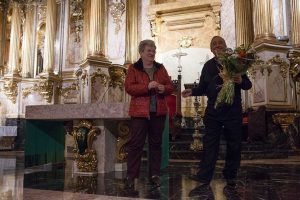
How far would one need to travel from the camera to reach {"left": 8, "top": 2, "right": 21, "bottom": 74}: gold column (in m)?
12.3

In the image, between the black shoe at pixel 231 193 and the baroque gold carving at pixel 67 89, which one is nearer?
the black shoe at pixel 231 193

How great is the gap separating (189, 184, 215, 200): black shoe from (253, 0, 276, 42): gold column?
560cm

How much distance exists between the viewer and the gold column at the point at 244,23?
30.2 ft

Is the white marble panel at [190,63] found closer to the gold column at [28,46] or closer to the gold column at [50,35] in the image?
the gold column at [50,35]

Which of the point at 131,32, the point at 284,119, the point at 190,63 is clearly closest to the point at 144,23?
the point at 131,32

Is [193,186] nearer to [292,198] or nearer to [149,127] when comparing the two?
[149,127]

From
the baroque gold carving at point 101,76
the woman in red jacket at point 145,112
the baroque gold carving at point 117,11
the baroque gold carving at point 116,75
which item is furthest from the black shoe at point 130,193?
the baroque gold carving at point 117,11

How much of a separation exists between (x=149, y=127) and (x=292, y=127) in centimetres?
511

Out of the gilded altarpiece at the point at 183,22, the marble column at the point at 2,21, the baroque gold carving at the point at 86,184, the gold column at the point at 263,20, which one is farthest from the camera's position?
the marble column at the point at 2,21

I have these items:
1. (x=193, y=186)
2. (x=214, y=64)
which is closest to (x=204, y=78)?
(x=214, y=64)

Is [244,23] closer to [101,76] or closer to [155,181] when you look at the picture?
[101,76]

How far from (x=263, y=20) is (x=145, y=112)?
5.88 m

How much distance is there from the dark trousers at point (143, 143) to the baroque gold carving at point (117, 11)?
26.2 feet

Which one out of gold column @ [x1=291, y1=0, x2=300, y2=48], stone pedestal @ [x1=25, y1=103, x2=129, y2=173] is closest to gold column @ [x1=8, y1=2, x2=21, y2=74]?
stone pedestal @ [x1=25, y1=103, x2=129, y2=173]
